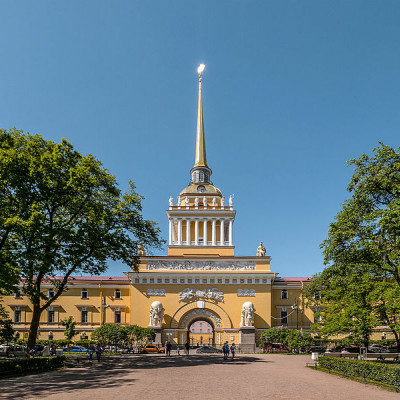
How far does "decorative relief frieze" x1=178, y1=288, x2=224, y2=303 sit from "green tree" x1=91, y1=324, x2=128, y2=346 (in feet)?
29.0

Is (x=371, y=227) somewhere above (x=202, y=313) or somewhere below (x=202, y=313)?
above

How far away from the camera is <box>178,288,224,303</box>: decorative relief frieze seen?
48250 mm

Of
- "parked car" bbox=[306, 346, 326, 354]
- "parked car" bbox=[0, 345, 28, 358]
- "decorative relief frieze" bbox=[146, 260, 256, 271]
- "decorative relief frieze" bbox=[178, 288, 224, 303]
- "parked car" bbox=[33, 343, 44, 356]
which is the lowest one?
"parked car" bbox=[306, 346, 326, 354]

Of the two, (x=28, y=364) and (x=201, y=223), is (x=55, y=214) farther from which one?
(x=201, y=223)

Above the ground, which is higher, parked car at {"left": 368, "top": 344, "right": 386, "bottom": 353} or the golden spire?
the golden spire

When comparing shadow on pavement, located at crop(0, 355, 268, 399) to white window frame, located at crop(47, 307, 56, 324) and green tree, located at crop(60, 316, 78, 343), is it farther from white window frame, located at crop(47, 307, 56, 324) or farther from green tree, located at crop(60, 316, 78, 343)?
white window frame, located at crop(47, 307, 56, 324)

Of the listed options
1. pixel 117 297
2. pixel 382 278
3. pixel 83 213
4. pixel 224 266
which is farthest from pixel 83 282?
pixel 382 278

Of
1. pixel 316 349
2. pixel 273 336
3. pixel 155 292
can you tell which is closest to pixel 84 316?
pixel 155 292

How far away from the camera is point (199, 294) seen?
48.3m

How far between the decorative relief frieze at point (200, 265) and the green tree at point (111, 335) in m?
9.50

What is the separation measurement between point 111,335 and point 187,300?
10.5 m

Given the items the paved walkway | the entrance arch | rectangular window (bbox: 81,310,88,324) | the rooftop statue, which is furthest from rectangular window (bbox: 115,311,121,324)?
the paved walkway

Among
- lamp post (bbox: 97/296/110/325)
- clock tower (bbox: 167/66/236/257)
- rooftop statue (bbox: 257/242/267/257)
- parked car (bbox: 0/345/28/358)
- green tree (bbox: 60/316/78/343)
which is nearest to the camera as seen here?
parked car (bbox: 0/345/28/358)

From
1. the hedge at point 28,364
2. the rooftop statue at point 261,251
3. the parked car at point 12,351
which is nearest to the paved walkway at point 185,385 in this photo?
the hedge at point 28,364
